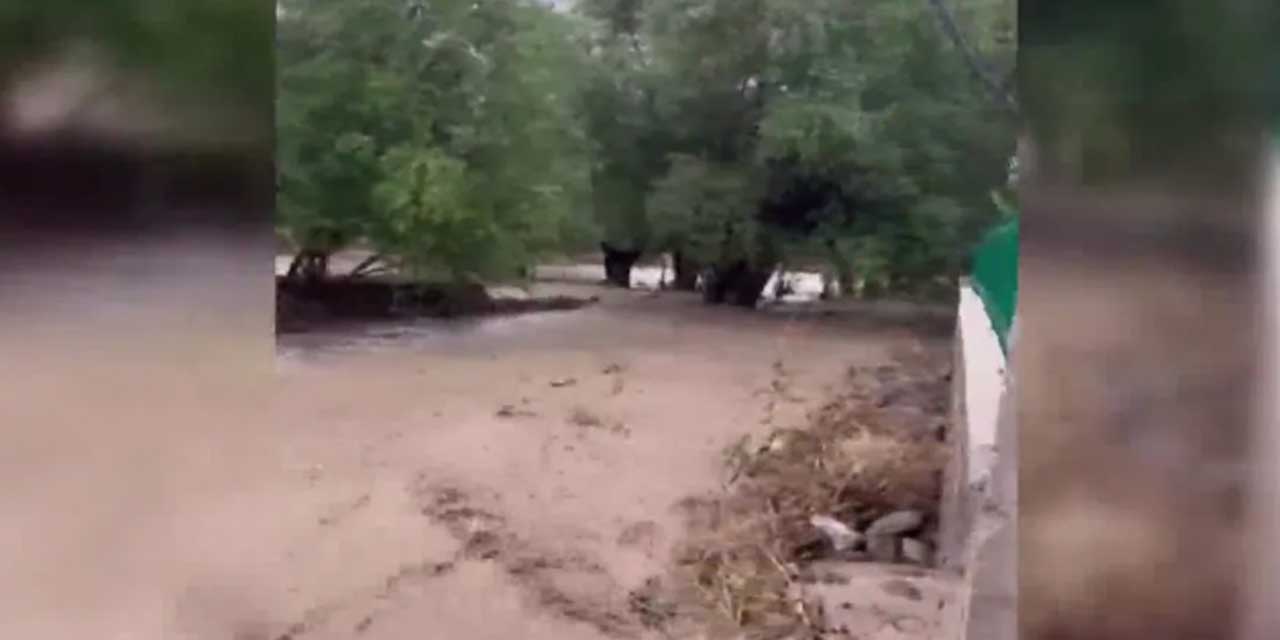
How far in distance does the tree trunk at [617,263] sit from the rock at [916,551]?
0.43m

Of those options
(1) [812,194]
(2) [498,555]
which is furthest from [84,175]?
(1) [812,194]

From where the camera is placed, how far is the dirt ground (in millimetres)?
1382

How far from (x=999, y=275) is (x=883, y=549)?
0.32 m

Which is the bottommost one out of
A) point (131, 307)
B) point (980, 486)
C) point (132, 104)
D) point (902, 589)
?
point (902, 589)

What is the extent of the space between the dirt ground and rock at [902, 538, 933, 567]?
4 cm

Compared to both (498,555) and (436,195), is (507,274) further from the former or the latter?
(498,555)

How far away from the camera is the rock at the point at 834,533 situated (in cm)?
135

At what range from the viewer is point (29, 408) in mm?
1417

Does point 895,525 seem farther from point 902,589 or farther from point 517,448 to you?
point 517,448

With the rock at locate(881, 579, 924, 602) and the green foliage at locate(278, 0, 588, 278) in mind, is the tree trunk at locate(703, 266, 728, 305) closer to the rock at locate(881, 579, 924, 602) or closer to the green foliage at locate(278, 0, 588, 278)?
the green foliage at locate(278, 0, 588, 278)

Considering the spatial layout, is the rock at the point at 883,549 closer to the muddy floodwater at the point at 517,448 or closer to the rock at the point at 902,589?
the rock at the point at 902,589

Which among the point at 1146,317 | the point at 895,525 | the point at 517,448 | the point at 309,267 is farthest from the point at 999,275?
the point at 309,267

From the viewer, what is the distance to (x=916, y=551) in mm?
1352

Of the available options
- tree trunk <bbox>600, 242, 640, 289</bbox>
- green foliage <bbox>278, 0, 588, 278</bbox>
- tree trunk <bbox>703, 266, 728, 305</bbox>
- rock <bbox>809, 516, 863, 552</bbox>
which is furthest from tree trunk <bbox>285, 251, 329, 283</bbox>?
rock <bbox>809, 516, 863, 552</bbox>
